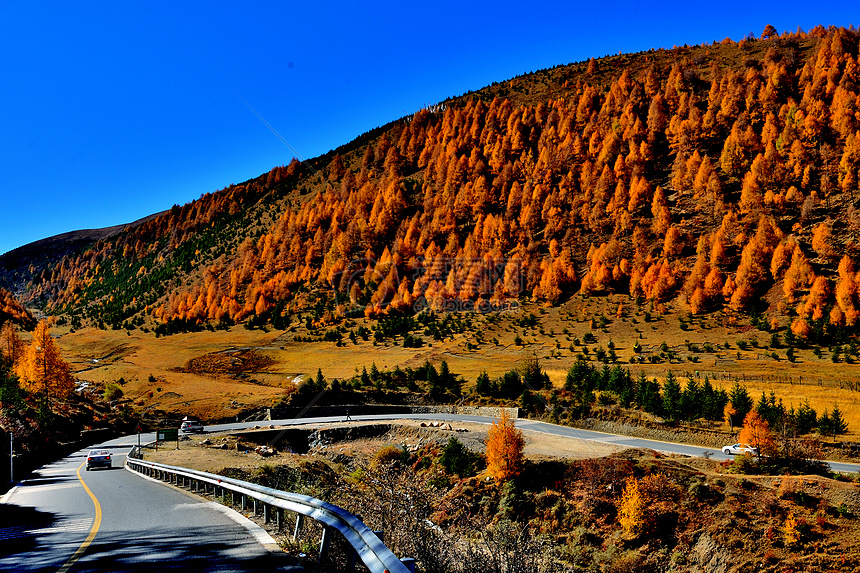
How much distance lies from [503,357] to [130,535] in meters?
75.7

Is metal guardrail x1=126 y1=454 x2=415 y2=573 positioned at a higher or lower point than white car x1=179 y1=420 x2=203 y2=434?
higher

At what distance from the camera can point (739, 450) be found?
3806 cm

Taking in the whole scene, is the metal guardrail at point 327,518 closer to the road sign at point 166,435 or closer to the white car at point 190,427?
the road sign at point 166,435

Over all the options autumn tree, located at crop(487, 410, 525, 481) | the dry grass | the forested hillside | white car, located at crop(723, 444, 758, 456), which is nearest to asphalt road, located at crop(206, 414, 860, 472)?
white car, located at crop(723, 444, 758, 456)

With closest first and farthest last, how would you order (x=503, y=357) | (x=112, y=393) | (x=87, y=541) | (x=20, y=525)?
(x=87, y=541) < (x=20, y=525) < (x=112, y=393) < (x=503, y=357)

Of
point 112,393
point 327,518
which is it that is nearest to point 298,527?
point 327,518

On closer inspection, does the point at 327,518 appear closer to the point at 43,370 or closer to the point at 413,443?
the point at 413,443

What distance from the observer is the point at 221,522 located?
32.4 ft

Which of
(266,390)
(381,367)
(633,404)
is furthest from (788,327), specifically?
(266,390)

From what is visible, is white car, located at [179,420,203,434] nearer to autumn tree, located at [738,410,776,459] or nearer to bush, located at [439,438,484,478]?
bush, located at [439,438,484,478]

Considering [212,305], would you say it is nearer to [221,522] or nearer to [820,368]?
[820,368]

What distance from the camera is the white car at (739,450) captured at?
121 ft

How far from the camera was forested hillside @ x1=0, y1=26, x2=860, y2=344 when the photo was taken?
324ft

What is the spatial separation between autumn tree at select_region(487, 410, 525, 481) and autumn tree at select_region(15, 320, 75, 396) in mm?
48428
